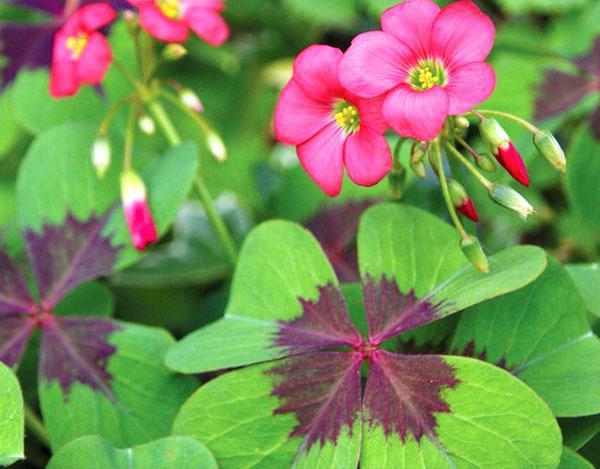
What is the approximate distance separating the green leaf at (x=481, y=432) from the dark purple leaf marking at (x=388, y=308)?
80 millimetres

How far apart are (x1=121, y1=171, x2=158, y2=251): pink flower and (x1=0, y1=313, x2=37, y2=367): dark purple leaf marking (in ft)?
0.60

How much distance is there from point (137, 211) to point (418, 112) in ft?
1.61

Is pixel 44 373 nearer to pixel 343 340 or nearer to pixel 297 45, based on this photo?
pixel 343 340

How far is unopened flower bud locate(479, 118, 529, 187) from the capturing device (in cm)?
92

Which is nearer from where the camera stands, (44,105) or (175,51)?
(175,51)

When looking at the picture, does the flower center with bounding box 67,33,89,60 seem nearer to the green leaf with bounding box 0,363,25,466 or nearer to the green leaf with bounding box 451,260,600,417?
the green leaf with bounding box 0,363,25,466

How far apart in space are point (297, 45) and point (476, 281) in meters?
1.30

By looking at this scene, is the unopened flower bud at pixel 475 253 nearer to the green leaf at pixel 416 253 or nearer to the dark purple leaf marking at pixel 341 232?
the green leaf at pixel 416 253

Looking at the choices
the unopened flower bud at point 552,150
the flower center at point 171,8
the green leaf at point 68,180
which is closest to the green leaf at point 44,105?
the green leaf at point 68,180

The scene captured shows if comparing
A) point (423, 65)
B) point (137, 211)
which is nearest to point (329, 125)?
point (423, 65)

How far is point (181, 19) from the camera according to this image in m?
1.26

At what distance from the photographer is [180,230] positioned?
1742 millimetres

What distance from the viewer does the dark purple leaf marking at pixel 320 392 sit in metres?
0.93

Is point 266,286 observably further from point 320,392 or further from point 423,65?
point 423,65
